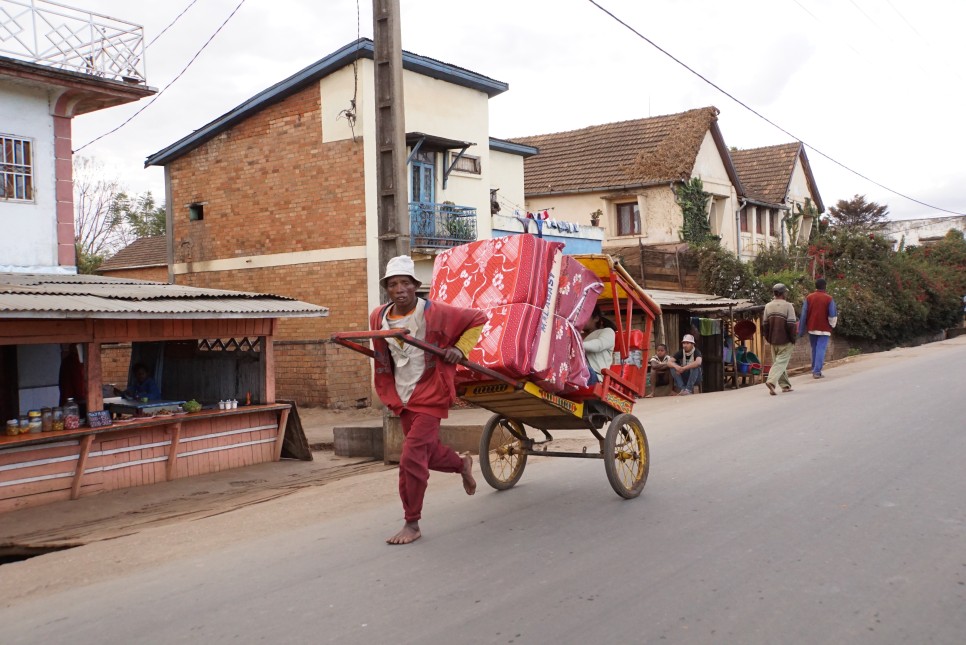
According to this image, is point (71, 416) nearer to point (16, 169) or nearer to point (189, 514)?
point (189, 514)

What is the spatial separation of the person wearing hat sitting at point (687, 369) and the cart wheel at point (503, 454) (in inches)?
423

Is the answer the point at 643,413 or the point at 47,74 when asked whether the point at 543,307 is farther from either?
the point at 47,74

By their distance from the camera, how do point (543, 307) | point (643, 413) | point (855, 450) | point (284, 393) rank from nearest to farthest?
point (543, 307), point (855, 450), point (643, 413), point (284, 393)

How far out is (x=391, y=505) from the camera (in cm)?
797

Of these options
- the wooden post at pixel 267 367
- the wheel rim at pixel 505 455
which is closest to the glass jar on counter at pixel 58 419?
the wooden post at pixel 267 367

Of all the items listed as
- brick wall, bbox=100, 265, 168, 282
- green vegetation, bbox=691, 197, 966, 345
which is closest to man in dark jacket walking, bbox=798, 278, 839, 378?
green vegetation, bbox=691, 197, 966, 345

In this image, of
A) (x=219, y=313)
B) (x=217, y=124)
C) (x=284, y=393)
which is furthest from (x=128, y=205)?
(x=219, y=313)

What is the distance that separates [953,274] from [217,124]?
108 ft

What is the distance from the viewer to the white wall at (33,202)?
1494cm

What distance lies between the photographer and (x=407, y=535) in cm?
625

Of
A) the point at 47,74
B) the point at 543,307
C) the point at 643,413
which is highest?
the point at 47,74

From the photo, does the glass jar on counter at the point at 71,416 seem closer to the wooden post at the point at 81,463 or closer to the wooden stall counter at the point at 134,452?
the wooden stall counter at the point at 134,452

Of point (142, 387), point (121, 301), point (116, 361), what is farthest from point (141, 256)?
point (121, 301)

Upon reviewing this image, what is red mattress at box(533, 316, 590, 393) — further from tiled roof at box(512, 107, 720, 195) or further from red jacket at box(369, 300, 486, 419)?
tiled roof at box(512, 107, 720, 195)
